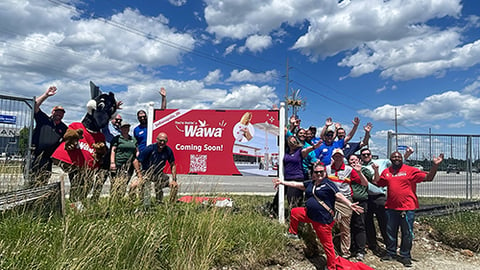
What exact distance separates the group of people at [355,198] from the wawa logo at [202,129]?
1603 mm

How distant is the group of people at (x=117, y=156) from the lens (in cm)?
559

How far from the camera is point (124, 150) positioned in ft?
20.9

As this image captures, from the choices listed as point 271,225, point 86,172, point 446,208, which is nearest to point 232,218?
point 271,225

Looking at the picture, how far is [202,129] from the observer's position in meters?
7.39

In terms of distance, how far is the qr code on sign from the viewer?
7266mm

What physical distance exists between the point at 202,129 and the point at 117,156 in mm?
1845

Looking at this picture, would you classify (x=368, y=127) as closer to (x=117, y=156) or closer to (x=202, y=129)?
(x=202, y=129)

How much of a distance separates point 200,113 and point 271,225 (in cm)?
291

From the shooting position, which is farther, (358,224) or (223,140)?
(223,140)

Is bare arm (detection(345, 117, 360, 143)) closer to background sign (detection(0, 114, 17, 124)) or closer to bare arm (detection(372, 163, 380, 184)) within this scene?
bare arm (detection(372, 163, 380, 184))

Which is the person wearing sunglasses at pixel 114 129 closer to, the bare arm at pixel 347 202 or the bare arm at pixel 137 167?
the bare arm at pixel 137 167

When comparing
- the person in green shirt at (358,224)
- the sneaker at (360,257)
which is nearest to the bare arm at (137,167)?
the person in green shirt at (358,224)

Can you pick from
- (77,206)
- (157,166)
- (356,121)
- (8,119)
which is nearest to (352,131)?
(356,121)

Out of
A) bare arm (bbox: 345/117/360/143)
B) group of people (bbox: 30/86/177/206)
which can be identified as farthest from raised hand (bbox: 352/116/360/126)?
group of people (bbox: 30/86/177/206)
